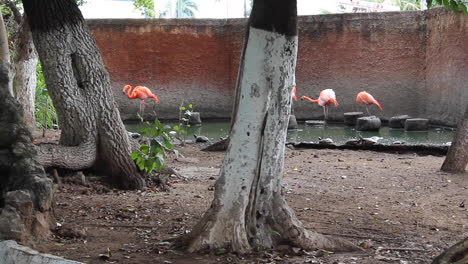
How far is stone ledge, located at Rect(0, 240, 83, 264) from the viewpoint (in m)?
3.78

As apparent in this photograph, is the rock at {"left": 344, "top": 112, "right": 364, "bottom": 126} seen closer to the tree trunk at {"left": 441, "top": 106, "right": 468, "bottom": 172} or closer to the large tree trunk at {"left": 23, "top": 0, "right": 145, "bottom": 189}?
the tree trunk at {"left": 441, "top": 106, "right": 468, "bottom": 172}

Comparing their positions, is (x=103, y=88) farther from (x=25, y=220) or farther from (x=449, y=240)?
(x=449, y=240)

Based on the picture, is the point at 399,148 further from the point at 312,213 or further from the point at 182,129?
the point at 182,129

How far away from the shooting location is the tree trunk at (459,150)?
26.7ft

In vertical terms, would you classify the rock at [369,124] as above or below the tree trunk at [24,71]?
below

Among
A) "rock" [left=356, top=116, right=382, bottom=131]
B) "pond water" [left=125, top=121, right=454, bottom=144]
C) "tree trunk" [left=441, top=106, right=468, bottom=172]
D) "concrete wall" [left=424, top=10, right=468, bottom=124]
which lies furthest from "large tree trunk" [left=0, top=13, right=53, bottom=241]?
"concrete wall" [left=424, top=10, right=468, bottom=124]

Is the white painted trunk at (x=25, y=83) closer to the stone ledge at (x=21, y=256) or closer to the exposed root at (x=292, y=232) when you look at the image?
the stone ledge at (x=21, y=256)

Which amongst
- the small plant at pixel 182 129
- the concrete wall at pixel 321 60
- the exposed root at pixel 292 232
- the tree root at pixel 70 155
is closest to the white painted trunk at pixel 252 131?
the exposed root at pixel 292 232

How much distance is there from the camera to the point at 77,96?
6.79 metres

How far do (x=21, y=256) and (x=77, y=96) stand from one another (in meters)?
3.03

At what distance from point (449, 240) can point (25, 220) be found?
10.0 ft

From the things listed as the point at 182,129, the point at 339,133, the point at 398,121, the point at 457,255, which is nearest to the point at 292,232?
the point at 457,255

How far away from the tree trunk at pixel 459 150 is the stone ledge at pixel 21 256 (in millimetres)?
5643

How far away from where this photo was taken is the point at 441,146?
1071cm
